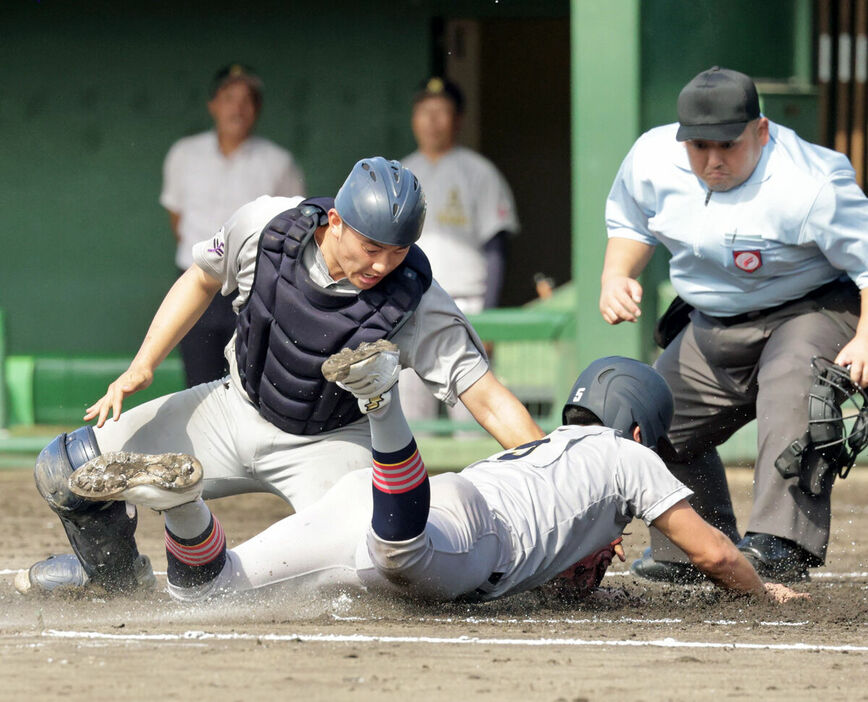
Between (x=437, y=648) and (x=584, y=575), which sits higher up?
(x=437, y=648)

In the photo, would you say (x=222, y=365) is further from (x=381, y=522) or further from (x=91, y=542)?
(x=381, y=522)

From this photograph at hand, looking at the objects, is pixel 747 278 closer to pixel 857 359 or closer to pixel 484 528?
pixel 857 359

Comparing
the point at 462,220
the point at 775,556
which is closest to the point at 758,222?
the point at 775,556

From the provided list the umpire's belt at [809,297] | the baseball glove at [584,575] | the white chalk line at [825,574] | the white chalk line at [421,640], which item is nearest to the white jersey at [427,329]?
the baseball glove at [584,575]

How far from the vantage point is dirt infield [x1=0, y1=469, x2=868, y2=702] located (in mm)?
3340

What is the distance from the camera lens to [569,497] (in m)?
4.24

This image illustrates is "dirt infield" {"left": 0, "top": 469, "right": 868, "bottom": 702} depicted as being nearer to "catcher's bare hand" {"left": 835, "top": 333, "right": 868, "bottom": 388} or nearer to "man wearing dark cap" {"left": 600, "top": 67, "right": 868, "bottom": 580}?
"man wearing dark cap" {"left": 600, "top": 67, "right": 868, "bottom": 580}

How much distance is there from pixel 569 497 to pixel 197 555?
1.03 metres

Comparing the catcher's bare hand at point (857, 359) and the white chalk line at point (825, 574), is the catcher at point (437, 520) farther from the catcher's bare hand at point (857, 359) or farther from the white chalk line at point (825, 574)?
the white chalk line at point (825, 574)

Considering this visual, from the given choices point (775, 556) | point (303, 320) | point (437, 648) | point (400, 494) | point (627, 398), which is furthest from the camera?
point (775, 556)

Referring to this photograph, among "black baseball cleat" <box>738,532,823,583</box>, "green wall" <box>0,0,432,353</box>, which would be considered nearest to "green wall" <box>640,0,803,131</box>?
"green wall" <box>0,0,432,353</box>

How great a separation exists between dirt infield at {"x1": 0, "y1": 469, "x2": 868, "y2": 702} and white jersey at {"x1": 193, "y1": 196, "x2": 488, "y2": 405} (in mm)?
682

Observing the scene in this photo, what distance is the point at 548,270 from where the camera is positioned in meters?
11.0

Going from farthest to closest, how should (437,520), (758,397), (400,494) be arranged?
(758,397)
(437,520)
(400,494)
